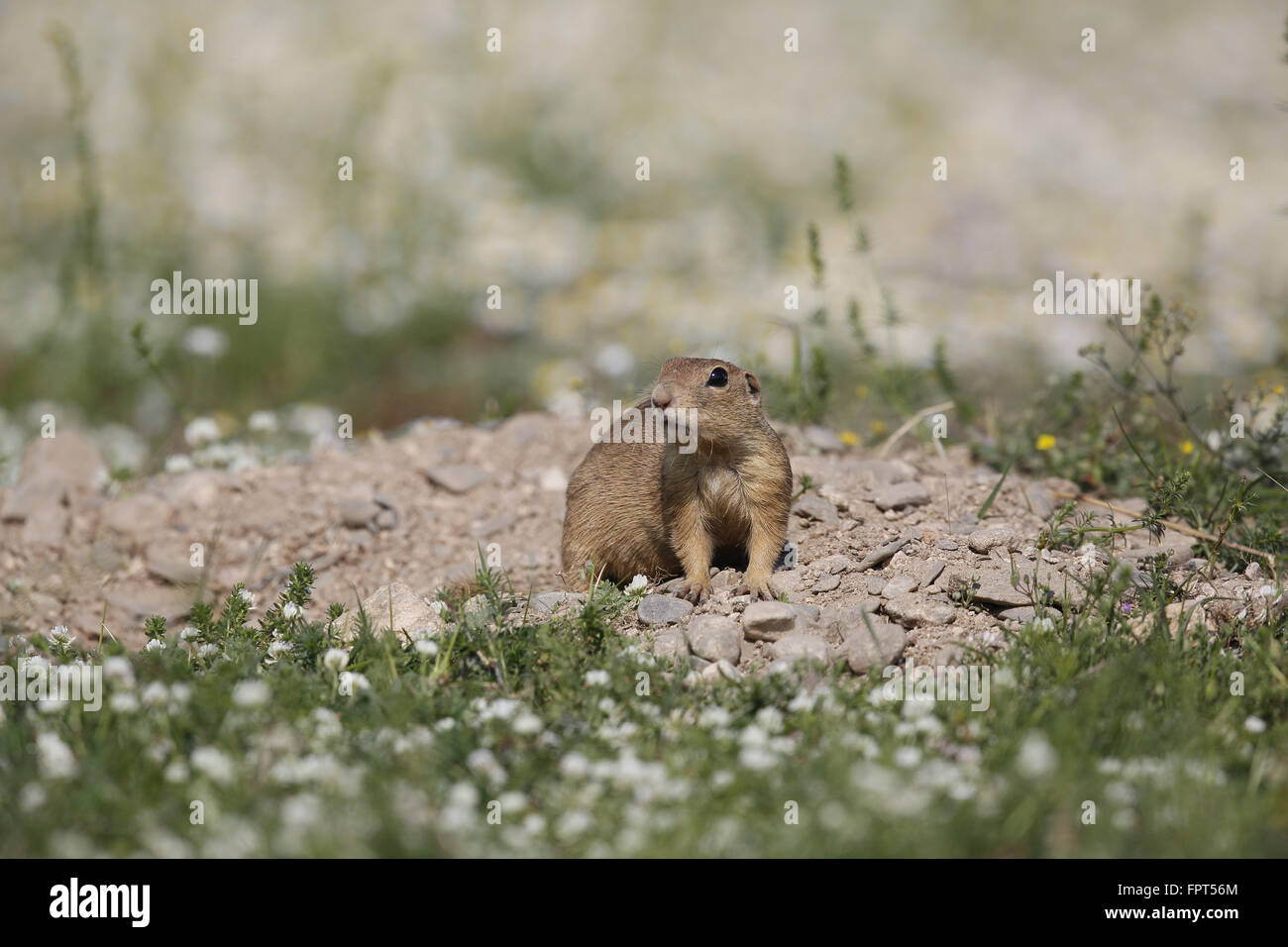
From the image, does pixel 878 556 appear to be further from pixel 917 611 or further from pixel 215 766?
pixel 215 766

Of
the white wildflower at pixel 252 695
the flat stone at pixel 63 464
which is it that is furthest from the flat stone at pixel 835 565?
the flat stone at pixel 63 464

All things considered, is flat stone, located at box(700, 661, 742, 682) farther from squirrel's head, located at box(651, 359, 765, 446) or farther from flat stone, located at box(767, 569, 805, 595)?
squirrel's head, located at box(651, 359, 765, 446)

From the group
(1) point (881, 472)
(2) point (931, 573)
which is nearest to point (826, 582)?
(2) point (931, 573)

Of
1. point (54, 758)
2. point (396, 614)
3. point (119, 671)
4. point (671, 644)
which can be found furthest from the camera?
point (396, 614)

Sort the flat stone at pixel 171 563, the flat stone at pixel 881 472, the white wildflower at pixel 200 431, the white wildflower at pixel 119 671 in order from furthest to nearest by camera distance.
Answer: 1. the white wildflower at pixel 200 431
2. the flat stone at pixel 171 563
3. the flat stone at pixel 881 472
4. the white wildflower at pixel 119 671

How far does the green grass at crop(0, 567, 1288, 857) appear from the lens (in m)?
2.85

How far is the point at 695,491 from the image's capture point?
500 cm

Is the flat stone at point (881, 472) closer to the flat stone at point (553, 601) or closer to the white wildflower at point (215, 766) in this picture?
the flat stone at point (553, 601)

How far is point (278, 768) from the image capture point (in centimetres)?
321

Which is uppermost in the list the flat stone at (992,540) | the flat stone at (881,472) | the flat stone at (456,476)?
the flat stone at (456,476)

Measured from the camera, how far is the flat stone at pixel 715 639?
4.24 metres

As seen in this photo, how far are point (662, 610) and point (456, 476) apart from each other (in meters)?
2.41

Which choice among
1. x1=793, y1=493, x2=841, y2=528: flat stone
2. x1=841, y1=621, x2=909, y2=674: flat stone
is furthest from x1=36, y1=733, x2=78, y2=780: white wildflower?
x1=793, y1=493, x2=841, y2=528: flat stone

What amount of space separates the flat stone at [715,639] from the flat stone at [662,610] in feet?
0.59
